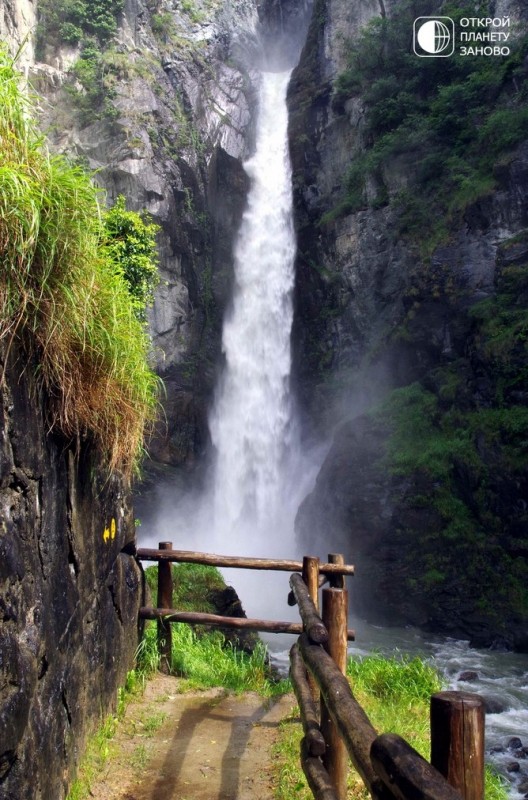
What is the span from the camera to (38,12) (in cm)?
2042

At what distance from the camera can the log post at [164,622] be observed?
527 cm

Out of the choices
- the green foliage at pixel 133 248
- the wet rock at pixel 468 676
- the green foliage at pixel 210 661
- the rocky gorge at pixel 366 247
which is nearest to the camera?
the green foliage at pixel 210 661

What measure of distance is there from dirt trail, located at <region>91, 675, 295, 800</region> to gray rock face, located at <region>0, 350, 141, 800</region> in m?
0.31

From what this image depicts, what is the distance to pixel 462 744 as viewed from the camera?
4.73 ft

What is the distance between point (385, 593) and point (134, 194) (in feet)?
43.6

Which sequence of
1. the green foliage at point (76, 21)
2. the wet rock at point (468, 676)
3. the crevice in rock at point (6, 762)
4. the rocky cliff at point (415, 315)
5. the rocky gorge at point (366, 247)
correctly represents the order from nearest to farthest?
1. the crevice in rock at point (6, 762)
2. the wet rock at point (468, 676)
3. the rocky cliff at point (415, 315)
4. the rocky gorge at point (366, 247)
5. the green foliage at point (76, 21)

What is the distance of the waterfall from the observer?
19.0 metres

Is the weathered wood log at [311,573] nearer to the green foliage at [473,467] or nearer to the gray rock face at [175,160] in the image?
the green foliage at [473,467]

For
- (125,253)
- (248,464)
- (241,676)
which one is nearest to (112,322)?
(241,676)

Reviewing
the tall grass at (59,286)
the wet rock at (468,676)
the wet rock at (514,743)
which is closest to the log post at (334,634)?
the tall grass at (59,286)

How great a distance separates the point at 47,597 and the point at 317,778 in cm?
141

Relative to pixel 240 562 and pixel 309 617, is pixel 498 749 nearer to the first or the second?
pixel 240 562

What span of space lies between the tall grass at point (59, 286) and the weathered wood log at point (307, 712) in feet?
5.65

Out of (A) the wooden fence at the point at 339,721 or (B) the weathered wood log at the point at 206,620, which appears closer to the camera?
(A) the wooden fence at the point at 339,721
